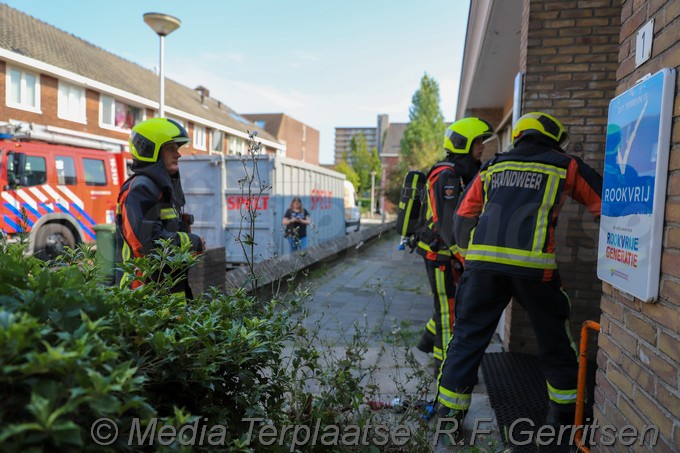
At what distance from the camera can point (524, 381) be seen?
12.5ft

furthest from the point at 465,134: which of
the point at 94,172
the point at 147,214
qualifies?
the point at 94,172

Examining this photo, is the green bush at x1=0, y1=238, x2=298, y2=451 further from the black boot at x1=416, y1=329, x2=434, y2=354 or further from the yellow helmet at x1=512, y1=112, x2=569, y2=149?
the black boot at x1=416, y1=329, x2=434, y2=354

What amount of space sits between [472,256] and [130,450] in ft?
7.34

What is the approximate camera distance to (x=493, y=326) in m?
2.95

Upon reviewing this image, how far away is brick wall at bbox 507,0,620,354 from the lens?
414cm

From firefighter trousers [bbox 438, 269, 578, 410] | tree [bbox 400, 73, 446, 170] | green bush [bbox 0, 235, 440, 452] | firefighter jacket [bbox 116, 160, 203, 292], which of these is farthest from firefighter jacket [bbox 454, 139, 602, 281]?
tree [bbox 400, 73, 446, 170]

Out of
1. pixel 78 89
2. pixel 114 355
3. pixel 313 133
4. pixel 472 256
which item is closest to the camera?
pixel 114 355

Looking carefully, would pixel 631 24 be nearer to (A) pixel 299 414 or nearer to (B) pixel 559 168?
(B) pixel 559 168

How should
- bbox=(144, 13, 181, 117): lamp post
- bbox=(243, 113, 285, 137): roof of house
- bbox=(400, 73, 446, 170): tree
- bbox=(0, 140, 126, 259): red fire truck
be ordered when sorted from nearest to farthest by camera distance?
bbox=(0, 140, 126, 259): red fire truck < bbox=(144, 13, 181, 117): lamp post < bbox=(400, 73, 446, 170): tree < bbox=(243, 113, 285, 137): roof of house

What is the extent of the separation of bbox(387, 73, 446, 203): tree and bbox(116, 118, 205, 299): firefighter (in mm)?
29226

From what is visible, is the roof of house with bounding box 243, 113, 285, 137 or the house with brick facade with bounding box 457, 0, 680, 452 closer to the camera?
the house with brick facade with bounding box 457, 0, 680, 452

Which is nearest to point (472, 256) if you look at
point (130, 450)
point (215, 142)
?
point (130, 450)

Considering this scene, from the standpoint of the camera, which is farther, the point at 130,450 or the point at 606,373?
the point at 606,373

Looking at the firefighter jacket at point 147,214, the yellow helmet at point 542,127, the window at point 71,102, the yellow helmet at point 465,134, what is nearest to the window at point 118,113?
the window at point 71,102
